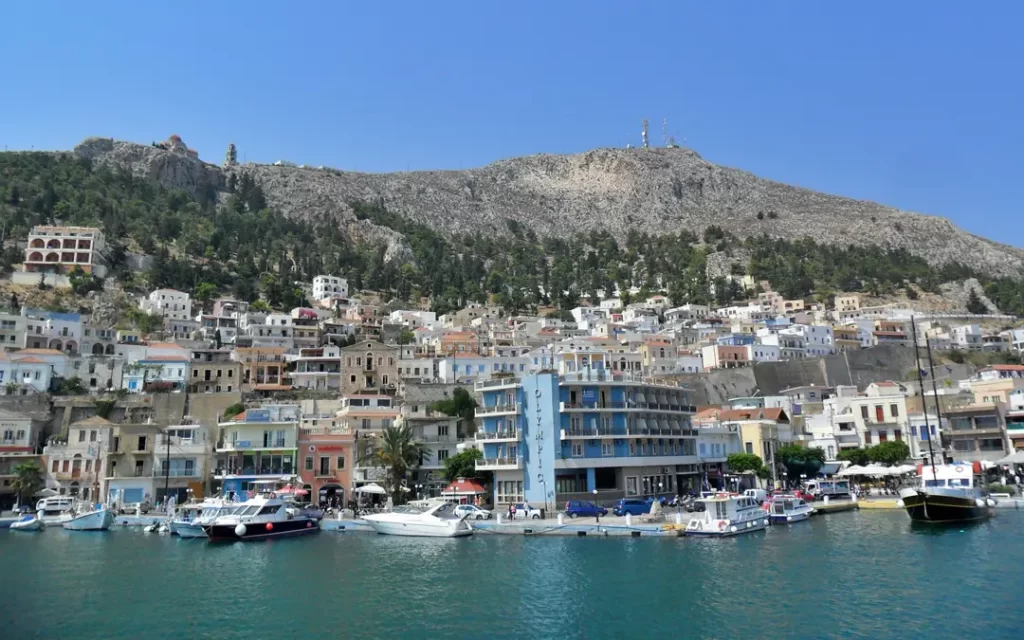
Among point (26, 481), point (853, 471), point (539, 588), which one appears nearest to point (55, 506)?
point (26, 481)

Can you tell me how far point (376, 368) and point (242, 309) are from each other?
1471 inches

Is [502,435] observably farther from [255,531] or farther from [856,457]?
[856,457]

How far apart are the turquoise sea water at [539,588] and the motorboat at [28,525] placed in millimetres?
11706

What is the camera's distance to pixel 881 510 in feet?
164

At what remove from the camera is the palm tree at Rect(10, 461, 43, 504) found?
57219 mm

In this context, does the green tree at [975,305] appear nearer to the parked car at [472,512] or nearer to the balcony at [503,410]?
the balcony at [503,410]

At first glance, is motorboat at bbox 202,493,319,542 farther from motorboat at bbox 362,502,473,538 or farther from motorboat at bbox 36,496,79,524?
motorboat at bbox 36,496,79,524

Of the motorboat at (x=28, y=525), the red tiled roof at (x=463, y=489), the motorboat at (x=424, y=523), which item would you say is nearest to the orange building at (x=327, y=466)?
the red tiled roof at (x=463, y=489)

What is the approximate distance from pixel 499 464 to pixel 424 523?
8931 millimetres

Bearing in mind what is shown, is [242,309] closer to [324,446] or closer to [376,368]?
[376,368]

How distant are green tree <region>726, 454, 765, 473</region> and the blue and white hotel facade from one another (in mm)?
8011

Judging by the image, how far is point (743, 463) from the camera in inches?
2314

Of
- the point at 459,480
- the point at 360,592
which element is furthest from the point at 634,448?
the point at 360,592

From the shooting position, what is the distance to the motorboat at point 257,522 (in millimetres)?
42406
